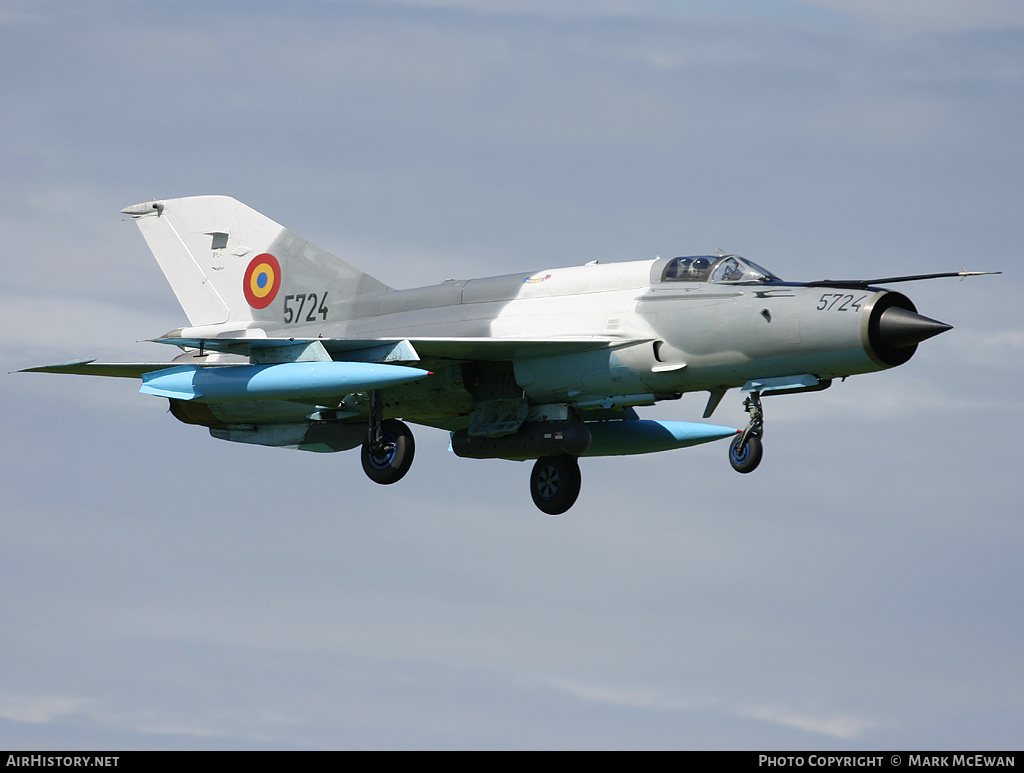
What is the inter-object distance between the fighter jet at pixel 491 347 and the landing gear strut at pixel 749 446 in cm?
3

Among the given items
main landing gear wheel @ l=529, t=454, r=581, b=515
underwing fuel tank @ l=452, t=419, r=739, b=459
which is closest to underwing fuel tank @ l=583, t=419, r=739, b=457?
underwing fuel tank @ l=452, t=419, r=739, b=459

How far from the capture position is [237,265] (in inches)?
1003

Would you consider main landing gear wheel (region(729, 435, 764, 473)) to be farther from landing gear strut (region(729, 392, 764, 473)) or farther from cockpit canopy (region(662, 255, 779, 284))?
cockpit canopy (region(662, 255, 779, 284))

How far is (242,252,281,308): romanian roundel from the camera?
2505cm

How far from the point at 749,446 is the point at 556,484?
4525 mm

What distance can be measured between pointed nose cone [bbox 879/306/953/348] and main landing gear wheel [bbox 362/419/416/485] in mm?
7781

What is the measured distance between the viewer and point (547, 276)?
71.5 ft

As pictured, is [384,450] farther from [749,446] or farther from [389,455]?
[749,446]

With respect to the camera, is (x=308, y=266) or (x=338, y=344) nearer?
(x=338, y=344)

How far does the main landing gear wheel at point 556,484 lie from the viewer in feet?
75.7

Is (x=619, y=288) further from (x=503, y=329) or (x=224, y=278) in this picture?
(x=224, y=278)

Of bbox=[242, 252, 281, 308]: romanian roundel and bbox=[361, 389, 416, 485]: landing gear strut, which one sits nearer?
bbox=[361, 389, 416, 485]: landing gear strut

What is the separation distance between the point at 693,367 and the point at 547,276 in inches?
120

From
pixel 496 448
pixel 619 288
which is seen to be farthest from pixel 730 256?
pixel 496 448
